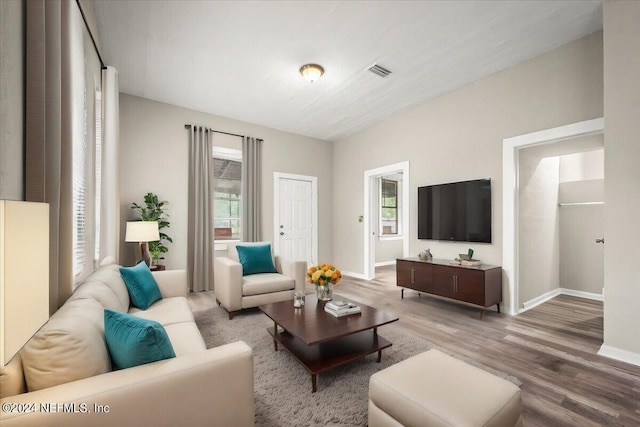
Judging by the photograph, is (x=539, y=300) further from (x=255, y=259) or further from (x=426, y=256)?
(x=255, y=259)

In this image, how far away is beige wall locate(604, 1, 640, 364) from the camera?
7.41ft

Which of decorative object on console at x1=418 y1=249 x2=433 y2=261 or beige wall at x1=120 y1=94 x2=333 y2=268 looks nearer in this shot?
decorative object on console at x1=418 y1=249 x2=433 y2=261

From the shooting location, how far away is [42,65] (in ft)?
3.94

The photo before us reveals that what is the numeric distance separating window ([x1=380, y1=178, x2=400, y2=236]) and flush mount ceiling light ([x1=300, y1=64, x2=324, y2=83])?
13.5 feet

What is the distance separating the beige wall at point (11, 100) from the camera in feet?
3.29

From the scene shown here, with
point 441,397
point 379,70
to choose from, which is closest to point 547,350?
point 441,397

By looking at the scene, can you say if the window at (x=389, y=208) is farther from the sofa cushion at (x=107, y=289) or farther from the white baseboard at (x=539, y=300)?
the sofa cushion at (x=107, y=289)

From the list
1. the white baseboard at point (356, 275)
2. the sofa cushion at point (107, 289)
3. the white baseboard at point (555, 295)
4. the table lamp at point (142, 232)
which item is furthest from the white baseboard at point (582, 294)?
the table lamp at point (142, 232)

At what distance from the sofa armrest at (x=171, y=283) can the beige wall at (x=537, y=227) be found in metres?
3.96

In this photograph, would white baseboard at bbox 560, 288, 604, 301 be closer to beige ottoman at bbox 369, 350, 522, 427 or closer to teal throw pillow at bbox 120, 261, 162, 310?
beige ottoman at bbox 369, 350, 522, 427

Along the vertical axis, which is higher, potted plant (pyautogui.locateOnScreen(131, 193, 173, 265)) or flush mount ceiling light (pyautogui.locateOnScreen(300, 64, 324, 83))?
flush mount ceiling light (pyautogui.locateOnScreen(300, 64, 324, 83))

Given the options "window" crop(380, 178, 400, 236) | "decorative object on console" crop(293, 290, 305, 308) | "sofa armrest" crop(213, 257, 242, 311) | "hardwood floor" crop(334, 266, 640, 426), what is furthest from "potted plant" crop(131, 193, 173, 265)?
"window" crop(380, 178, 400, 236)

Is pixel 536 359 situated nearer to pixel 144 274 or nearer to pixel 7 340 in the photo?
pixel 7 340

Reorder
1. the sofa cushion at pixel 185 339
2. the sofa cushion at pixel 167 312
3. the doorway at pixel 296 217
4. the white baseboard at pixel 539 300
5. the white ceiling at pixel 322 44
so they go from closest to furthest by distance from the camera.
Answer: the sofa cushion at pixel 185 339 < the sofa cushion at pixel 167 312 < the white ceiling at pixel 322 44 < the white baseboard at pixel 539 300 < the doorway at pixel 296 217
